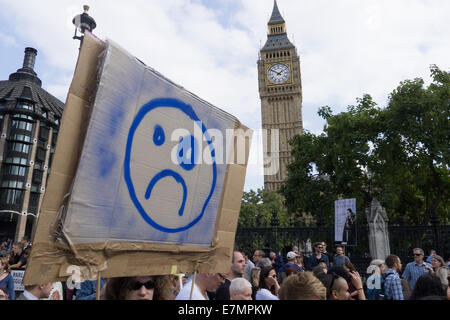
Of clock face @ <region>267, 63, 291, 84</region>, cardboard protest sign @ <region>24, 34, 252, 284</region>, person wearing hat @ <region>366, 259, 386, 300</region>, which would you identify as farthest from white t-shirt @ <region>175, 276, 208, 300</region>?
clock face @ <region>267, 63, 291, 84</region>

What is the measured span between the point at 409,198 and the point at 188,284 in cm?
2048

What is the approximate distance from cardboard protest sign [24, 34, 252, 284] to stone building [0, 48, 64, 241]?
48334mm

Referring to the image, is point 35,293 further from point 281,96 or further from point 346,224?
point 281,96

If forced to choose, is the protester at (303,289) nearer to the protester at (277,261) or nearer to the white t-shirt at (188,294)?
the white t-shirt at (188,294)

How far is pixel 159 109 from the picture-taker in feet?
7.95

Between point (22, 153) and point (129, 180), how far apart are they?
5339 cm

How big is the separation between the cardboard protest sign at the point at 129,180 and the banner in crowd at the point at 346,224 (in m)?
8.58

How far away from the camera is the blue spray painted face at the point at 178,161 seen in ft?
7.34

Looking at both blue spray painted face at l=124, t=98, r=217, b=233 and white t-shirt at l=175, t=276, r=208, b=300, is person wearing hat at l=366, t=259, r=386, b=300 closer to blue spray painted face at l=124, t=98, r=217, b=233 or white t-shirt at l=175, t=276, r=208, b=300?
white t-shirt at l=175, t=276, r=208, b=300

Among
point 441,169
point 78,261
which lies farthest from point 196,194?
point 441,169

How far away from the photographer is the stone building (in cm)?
4494

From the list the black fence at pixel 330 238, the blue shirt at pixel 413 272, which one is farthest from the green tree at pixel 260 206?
the blue shirt at pixel 413 272

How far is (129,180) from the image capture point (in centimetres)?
221
